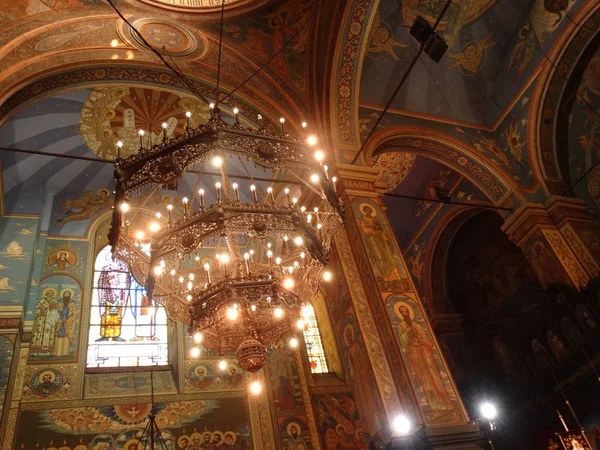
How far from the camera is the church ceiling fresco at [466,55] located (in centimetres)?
837

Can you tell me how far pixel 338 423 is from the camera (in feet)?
27.8

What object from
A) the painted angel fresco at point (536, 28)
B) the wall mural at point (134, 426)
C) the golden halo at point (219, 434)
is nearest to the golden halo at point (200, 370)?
the wall mural at point (134, 426)

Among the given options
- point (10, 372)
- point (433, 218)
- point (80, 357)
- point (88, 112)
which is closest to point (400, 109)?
point (433, 218)

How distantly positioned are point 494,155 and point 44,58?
8.14m

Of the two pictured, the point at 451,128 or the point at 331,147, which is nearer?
the point at 331,147

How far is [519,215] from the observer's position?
29.2 ft

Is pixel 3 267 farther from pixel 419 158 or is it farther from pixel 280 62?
pixel 419 158

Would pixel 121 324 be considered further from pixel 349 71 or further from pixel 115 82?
pixel 349 71

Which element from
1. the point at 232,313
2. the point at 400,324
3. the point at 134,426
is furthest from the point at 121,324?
the point at 400,324

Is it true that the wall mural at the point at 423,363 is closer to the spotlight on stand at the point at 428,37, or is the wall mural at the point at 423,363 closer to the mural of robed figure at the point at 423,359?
the mural of robed figure at the point at 423,359

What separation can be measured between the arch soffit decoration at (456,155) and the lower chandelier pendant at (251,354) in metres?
4.95

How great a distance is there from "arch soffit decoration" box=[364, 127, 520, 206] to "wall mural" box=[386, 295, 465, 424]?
3770 mm

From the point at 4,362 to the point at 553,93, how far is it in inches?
416

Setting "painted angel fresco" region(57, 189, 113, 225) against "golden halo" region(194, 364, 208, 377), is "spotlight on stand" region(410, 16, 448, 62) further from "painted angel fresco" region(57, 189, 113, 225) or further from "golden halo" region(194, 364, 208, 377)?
"painted angel fresco" region(57, 189, 113, 225)
